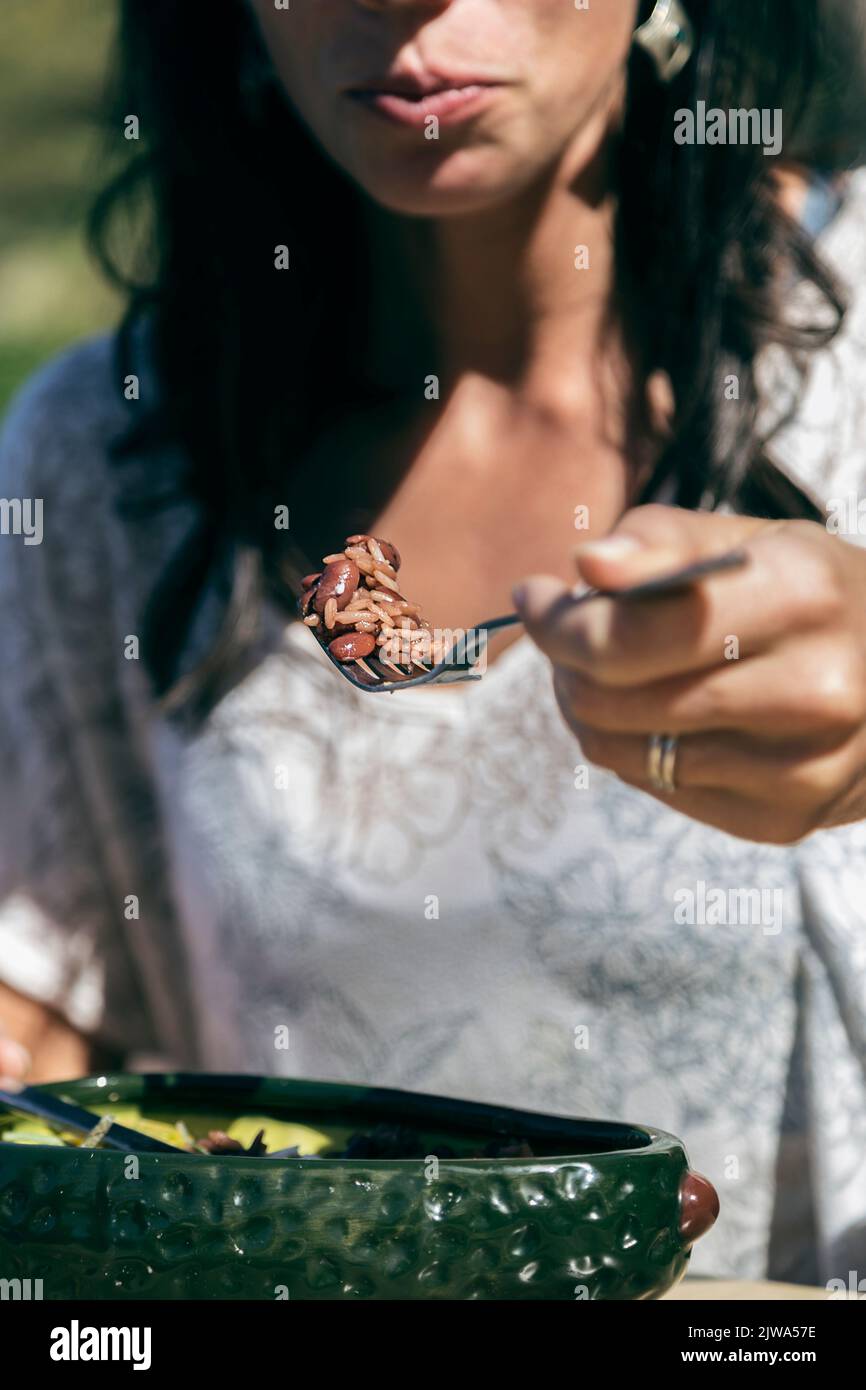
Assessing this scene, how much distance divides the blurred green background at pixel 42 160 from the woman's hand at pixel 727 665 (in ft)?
10.4

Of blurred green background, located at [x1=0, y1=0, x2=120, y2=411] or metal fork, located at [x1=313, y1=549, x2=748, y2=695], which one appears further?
blurred green background, located at [x1=0, y1=0, x2=120, y2=411]

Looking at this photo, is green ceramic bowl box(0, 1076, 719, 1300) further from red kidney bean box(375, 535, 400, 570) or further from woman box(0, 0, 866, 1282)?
woman box(0, 0, 866, 1282)

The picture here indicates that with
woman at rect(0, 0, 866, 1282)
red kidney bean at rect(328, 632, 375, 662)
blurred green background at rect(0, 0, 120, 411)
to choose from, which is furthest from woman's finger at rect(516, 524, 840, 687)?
blurred green background at rect(0, 0, 120, 411)

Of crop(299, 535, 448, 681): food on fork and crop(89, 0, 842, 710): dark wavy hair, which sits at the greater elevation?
crop(89, 0, 842, 710): dark wavy hair

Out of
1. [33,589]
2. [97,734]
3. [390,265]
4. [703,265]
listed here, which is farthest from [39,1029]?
[703,265]

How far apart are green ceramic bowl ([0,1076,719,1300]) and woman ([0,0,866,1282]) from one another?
47 cm

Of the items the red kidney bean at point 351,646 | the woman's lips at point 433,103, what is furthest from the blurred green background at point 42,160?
the red kidney bean at point 351,646

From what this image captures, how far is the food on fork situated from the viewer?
71 centimetres

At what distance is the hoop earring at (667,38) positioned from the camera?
1078 mm

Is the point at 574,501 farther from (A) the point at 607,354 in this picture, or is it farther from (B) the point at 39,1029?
(B) the point at 39,1029

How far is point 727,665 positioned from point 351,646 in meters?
→ 0.20

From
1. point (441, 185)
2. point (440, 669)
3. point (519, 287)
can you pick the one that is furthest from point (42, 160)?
point (440, 669)

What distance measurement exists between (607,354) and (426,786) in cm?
40

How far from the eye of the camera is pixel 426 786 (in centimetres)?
116
